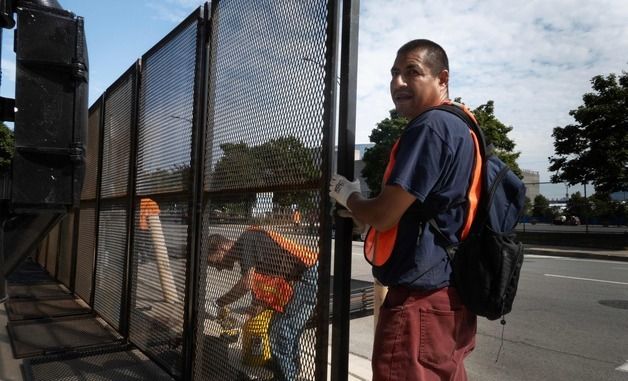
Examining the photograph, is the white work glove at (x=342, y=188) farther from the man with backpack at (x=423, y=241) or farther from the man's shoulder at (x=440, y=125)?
the man's shoulder at (x=440, y=125)

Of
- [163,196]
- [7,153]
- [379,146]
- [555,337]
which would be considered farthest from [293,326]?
[379,146]

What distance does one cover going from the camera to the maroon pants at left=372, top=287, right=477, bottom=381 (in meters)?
1.85

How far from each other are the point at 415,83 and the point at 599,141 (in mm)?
24026

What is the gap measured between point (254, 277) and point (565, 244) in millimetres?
24491

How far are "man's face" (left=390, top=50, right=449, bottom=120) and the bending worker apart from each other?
0.82m

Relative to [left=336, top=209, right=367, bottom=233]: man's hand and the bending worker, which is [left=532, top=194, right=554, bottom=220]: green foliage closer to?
the bending worker

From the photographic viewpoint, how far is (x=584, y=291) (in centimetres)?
994

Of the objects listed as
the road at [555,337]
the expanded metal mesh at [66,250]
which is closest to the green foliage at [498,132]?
the road at [555,337]

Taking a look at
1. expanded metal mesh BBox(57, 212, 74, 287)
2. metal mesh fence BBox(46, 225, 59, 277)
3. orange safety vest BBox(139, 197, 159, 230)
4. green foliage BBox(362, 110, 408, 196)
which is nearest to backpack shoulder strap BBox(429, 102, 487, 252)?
orange safety vest BBox(139, 197, 159, 230)

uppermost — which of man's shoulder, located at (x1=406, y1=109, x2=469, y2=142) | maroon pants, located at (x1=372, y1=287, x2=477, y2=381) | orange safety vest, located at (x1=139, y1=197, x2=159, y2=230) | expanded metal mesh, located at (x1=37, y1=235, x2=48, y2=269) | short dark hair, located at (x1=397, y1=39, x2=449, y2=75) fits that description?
short dark hair, located at (x1=397, y1=39, x2=449, y2=75)

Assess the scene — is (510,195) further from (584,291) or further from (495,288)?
(584,291)

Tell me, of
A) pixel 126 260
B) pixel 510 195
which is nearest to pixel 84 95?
pixel 510 195

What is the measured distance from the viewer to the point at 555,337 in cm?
643

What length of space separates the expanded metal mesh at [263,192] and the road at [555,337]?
295 centimetres
